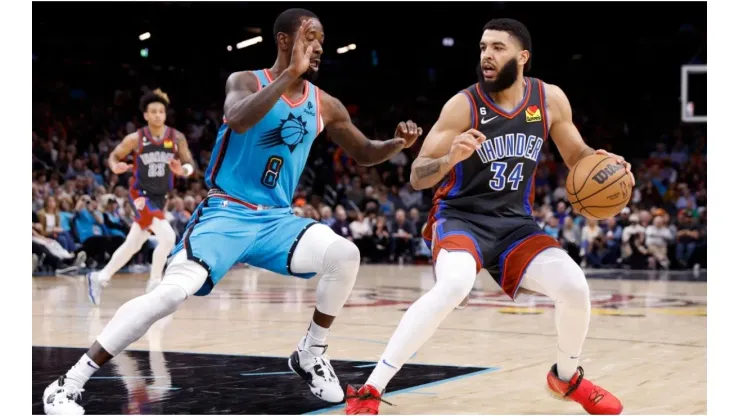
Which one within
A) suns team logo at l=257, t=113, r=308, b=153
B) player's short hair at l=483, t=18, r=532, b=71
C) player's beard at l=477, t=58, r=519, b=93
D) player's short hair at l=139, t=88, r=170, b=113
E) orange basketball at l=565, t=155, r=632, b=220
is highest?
player's short hair at l=139, t=88, r=170, b=113

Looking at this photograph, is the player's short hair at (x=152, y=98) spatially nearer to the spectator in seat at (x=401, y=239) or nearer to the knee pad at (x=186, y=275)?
the knee pad at (x=186, y=275)

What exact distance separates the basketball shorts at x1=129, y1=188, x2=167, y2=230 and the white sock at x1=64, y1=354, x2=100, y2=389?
6368 millimetres

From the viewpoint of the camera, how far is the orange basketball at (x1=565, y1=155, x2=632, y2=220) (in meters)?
4.91

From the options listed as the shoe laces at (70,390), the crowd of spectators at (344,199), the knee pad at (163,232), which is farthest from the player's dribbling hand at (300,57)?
the crowd of spectators at (344,199)

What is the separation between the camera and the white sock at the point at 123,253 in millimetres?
10000

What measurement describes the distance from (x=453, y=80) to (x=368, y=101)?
2682 mm

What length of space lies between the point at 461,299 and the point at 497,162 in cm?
76

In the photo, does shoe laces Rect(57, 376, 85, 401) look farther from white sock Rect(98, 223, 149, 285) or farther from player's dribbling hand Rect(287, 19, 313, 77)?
white sock Rect(98, 223, 149, 285)

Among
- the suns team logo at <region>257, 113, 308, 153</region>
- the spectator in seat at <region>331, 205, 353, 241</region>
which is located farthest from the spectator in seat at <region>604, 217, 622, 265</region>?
the suns team logo at <region>257, 113, 308, 153</region>

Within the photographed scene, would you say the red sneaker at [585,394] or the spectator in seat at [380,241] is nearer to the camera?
the red sneaker at [585,394]

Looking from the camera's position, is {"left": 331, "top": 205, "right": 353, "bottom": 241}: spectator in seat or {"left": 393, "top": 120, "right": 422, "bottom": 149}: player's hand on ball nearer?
{"left": 393, "top": 120, "right": 422, "bottom": 149}: player's hand on ball

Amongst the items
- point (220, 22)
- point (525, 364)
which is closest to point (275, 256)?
point (525, 364)

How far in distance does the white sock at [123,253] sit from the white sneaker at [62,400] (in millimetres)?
5584
